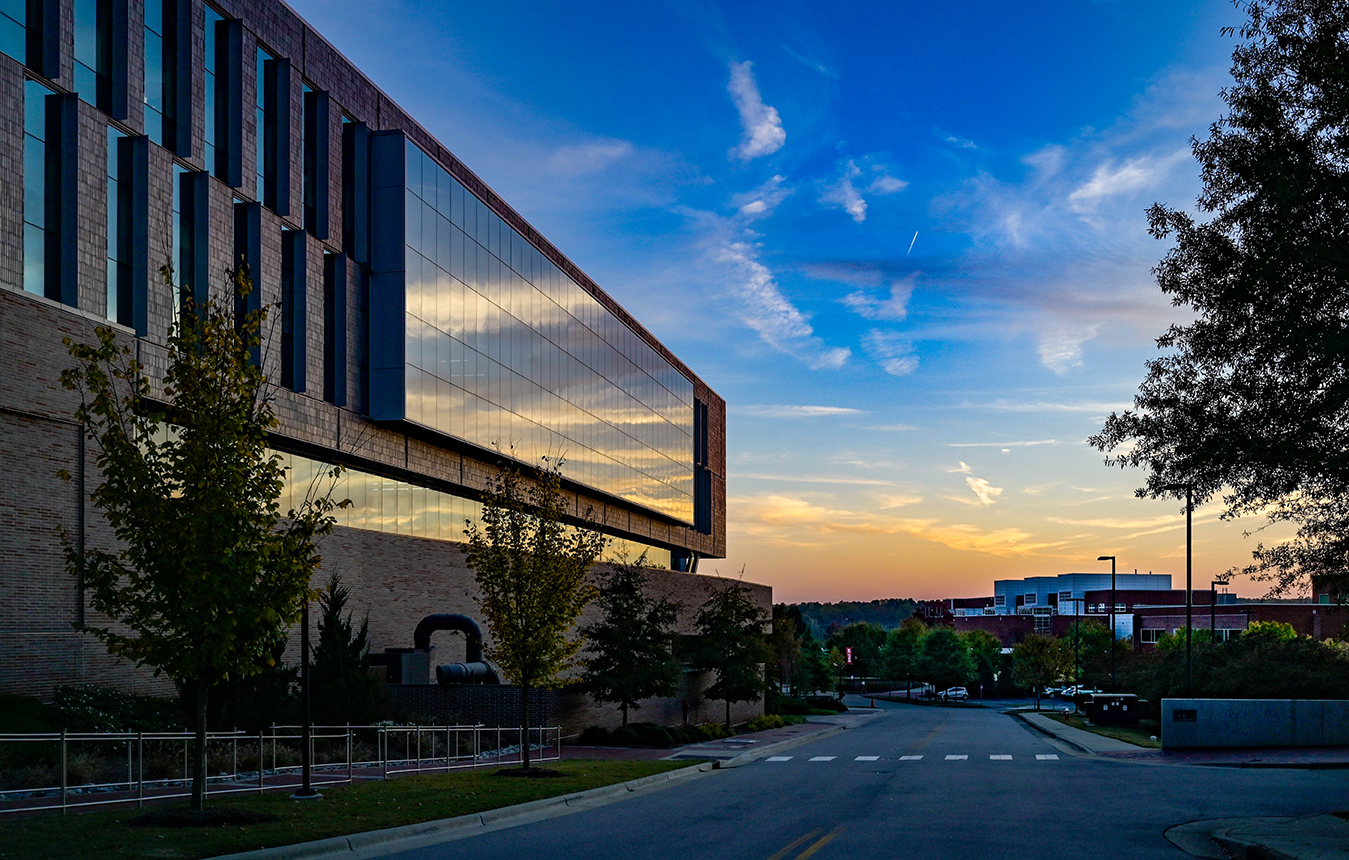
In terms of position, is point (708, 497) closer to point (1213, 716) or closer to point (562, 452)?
point (562, 452)

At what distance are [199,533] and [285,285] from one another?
27624mm

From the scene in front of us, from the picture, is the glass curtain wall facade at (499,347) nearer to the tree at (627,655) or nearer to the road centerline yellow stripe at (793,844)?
the tree at (627,655)

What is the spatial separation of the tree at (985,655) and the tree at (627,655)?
84.7 meters

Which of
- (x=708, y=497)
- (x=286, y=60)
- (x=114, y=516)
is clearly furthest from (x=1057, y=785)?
(x=708, y=497)

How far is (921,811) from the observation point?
1936 cm

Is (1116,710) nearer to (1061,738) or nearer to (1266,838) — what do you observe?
(1061,738)

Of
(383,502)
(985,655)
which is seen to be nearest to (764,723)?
(383,502)

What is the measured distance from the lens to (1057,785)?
2456cm

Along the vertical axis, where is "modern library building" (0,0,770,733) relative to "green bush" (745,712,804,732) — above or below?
above

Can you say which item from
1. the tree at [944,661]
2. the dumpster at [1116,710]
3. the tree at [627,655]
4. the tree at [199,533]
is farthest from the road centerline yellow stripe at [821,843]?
the tree at [944,661]

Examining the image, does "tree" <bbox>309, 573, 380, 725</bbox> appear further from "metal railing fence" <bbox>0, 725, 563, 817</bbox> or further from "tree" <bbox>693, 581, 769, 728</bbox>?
"tree" <bbox>693, 581, 769, 728</bbox>

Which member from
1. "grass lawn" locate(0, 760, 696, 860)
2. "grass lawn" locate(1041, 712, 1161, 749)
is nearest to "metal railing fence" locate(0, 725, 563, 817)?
"grass lawn" locate(0, 760, 696, 860)

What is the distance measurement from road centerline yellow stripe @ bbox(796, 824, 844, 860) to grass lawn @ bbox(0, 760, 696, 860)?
18.3 feet

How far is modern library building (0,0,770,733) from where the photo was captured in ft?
94.7
